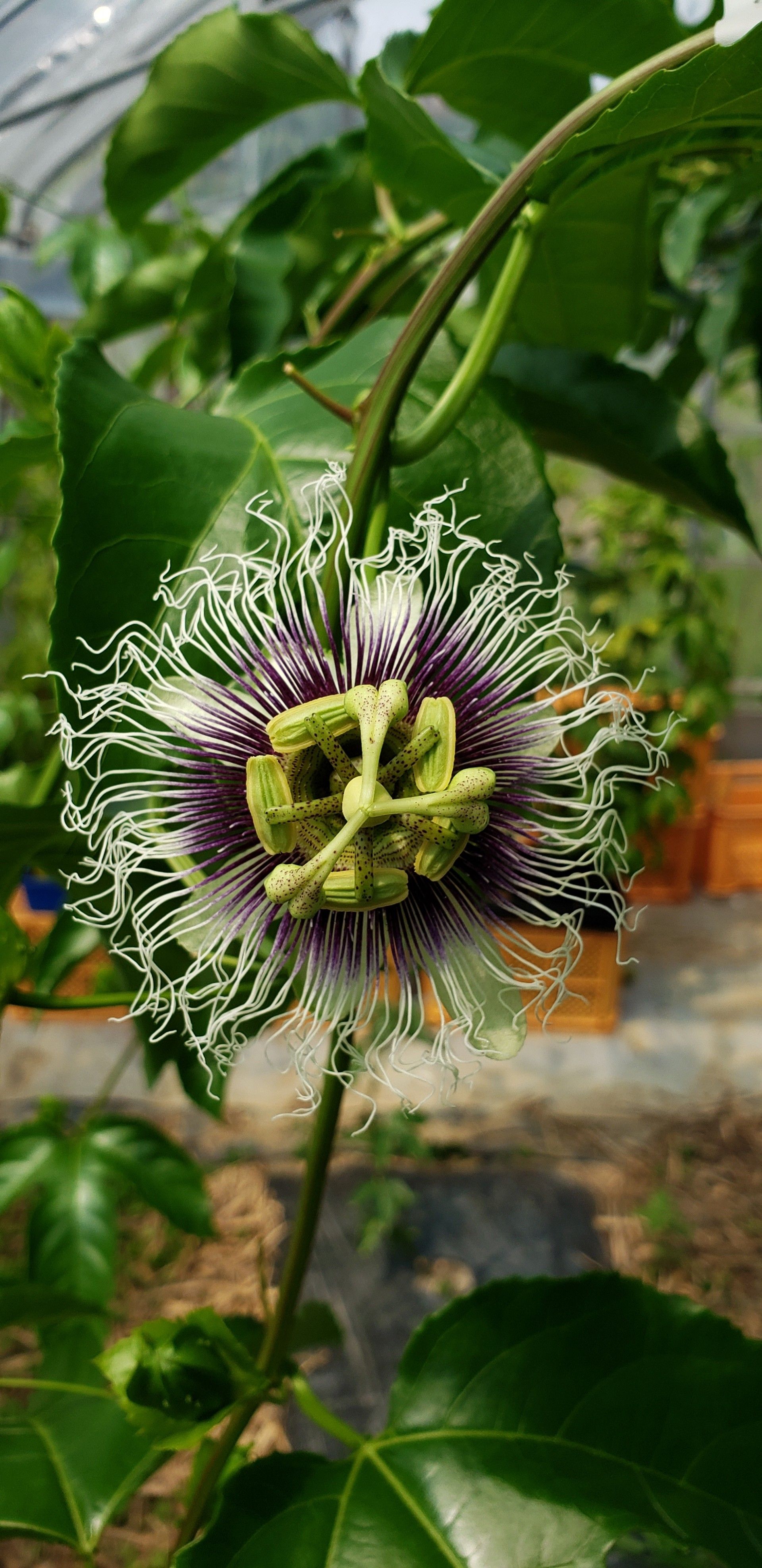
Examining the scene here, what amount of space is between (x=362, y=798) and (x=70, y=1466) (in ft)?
1.54

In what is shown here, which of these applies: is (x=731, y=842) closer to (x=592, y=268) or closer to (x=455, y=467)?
(x=592, y=268)

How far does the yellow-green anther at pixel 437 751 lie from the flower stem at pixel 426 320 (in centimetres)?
5

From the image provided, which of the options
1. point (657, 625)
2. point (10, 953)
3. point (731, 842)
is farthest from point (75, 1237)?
point (731, 842)

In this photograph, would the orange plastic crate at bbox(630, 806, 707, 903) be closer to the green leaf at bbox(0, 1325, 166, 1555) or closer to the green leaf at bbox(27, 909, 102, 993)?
the green leaf at bbox(27, 909, 102, 993)

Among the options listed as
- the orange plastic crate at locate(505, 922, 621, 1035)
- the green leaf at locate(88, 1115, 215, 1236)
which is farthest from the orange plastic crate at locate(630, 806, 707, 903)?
the green leaf at locate(88, 1115, 215, 1236)

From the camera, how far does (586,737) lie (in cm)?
170

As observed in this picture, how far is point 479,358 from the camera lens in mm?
392

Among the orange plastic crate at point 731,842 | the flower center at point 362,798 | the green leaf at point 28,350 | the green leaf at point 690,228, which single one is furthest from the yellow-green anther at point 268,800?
the orange plastic crate at point 731,842

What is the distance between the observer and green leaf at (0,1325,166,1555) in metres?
0.55

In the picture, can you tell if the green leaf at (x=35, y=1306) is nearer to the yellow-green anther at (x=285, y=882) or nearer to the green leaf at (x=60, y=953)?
the green leaf at (x=60, y=953)

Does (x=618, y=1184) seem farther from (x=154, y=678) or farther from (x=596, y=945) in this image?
(x=154, y=678)

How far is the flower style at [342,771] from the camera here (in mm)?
354

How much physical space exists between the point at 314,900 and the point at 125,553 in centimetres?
13

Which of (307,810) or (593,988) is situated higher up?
(307,810)
